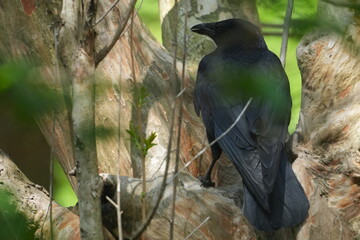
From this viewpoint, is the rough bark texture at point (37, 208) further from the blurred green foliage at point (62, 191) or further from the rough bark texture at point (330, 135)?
the blurred green foliage at point (62, 191)

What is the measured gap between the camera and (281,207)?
10.7 ft

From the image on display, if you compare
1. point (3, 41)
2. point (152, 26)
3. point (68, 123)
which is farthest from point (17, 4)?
point (152, 26)

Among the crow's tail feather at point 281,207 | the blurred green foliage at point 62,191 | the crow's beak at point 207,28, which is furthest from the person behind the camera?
the blurred green foliage at point 62,191

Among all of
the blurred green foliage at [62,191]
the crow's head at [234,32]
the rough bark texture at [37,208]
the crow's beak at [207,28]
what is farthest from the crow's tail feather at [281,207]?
the blurred green foliage at [62,191]

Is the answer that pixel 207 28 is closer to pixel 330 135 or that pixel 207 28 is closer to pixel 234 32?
pixel 234 32

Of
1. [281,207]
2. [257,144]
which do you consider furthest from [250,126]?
[281,207]

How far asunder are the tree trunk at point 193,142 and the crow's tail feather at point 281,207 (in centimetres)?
15

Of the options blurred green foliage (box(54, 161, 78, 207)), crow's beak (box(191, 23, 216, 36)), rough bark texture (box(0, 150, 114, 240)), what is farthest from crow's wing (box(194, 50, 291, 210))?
blurred green foliage (box(54, 161, 78, 207))

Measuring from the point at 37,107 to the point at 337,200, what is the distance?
291 cm

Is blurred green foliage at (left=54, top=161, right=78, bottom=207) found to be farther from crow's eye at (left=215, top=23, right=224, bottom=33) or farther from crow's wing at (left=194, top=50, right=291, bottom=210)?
crow's wing at (left=194, top=50, right=291, bottom=210)

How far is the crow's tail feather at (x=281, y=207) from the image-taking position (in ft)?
10.5

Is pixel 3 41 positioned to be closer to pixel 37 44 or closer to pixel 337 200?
pixel 37 44

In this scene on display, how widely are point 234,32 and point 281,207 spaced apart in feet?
Result: 5.07

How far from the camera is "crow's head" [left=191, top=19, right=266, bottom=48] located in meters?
4.27
